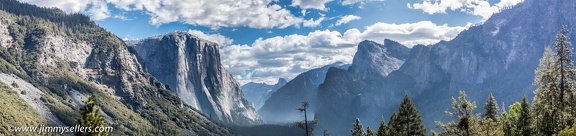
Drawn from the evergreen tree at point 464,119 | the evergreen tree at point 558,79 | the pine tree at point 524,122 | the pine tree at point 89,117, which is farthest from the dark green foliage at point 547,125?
the pine tree at point 89,117

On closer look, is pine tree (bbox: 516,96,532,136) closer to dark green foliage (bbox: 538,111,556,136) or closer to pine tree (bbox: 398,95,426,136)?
dark green foliage (bbox: 538,111,556,136)

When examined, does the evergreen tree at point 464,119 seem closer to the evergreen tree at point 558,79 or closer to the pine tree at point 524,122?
the evergreen tree at point 558,79

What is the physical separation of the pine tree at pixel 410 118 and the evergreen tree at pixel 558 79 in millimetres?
14252

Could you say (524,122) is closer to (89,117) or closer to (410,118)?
(410,118)

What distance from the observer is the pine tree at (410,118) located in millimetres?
57375

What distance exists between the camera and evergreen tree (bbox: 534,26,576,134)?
47.8m

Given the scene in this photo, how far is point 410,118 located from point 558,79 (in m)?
17.5

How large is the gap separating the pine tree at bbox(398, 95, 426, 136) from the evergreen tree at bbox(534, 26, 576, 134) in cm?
1425

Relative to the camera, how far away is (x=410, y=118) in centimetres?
5784

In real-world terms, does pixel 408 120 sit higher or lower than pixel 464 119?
higher

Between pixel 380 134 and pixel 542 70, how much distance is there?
3046 centimetres

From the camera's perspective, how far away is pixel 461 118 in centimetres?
4081

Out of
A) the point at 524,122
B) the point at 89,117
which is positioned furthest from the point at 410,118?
the point at 89,117

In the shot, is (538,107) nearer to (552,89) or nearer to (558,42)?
(552,89)
